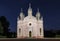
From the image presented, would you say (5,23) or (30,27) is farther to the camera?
(5,23)

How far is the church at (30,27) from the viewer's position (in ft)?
177

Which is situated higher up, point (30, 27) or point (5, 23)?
point (5, 23)

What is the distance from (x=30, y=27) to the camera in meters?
54.1

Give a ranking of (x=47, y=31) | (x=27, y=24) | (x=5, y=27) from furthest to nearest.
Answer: (x=47, y=31) < (x=5, y=27) < (x=27, y=24)

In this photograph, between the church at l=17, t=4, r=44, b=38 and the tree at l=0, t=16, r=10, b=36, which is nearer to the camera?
the church at l=17, t=4, r=44, b=38

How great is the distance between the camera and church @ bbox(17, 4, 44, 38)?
54062mm

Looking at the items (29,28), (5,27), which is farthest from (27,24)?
(5,27)

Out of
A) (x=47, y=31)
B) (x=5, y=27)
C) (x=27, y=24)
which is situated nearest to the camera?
(x=27, y=24)

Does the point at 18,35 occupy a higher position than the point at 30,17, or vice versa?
the point at 30,17

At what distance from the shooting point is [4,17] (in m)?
61.8

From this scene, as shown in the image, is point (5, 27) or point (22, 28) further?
point (5, 27)

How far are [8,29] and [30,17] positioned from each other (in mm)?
9178

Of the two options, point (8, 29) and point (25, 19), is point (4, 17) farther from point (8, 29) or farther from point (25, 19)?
point (25, 19)

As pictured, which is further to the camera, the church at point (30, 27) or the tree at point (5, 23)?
the tree at point (5, 23)
